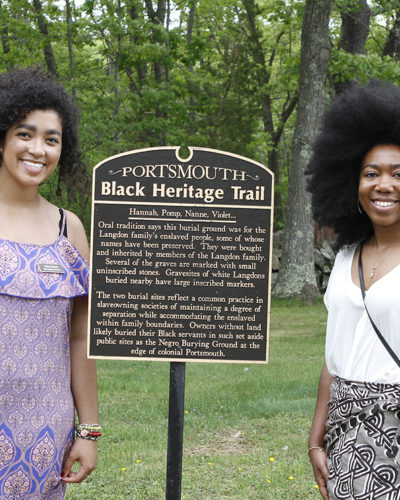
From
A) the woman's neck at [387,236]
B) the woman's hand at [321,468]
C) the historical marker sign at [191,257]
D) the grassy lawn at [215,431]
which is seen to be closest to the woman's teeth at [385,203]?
the woman's neck at [387,236]

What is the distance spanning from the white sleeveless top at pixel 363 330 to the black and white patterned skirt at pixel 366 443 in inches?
2.3

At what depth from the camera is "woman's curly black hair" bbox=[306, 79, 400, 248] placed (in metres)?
3.30

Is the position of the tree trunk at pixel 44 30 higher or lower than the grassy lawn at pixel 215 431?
higher

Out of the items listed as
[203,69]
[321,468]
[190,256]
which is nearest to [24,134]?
[190,256]

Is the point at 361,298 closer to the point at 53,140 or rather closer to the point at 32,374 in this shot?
the point at 32,374

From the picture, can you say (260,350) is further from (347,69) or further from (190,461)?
(347,69)

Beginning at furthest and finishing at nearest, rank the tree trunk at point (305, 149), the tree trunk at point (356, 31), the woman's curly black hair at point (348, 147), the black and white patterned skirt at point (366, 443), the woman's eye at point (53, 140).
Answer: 1. the tree trunk at point (356, 31)
2. the tree trunk at point (305, 149)
3. the woman's eye at point (53, 140)
4. the woman's curly black hair at point (348, 147)
5. the black and white patterned skirt at point (366, 443)

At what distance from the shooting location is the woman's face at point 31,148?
3.33m

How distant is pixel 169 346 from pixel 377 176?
138 cm

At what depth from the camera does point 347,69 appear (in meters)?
17.3

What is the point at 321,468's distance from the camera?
3227 mm

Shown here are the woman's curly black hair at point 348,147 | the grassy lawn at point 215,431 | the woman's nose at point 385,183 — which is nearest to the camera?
the woman's nose at point 385,183

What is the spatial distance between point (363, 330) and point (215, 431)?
14.1 ft

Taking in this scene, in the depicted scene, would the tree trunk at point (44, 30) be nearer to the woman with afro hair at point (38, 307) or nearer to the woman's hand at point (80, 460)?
the woman with afro hair at point (38, 307)
